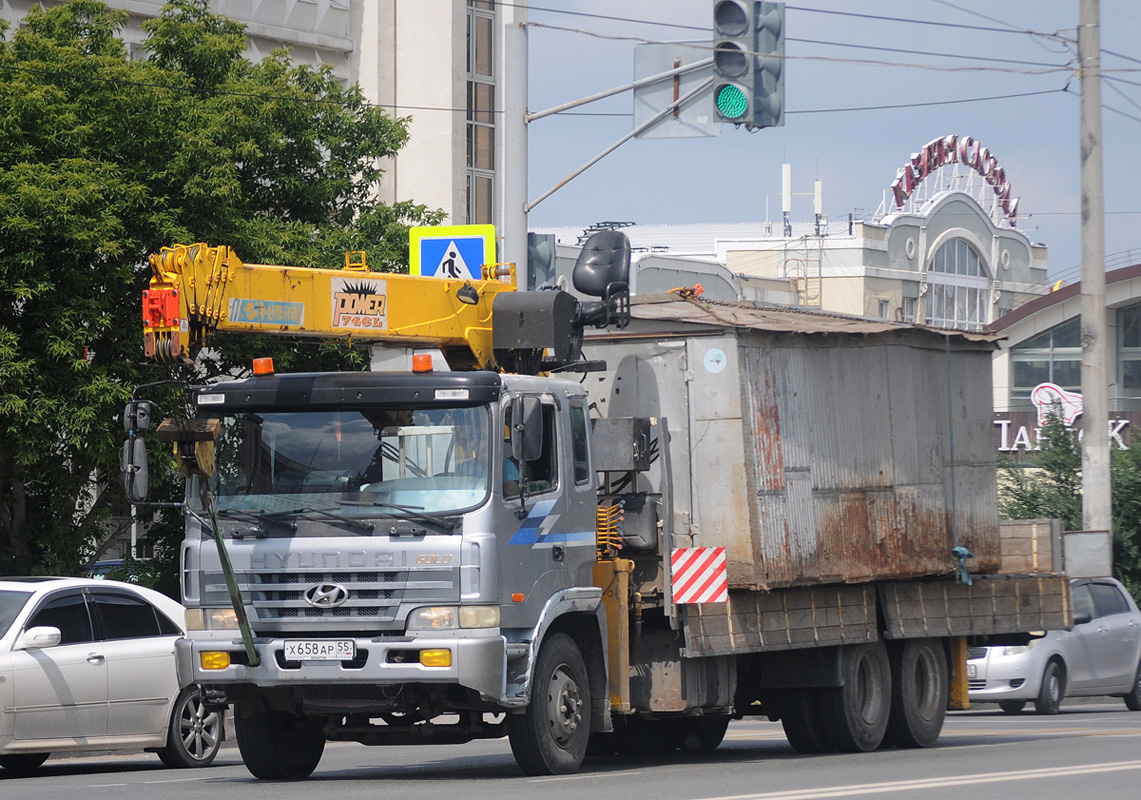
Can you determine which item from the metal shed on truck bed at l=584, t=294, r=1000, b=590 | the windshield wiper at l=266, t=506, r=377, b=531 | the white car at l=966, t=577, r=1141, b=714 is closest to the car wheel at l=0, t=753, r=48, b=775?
the windshield wiper at l=266, t=506, r=377, b=531

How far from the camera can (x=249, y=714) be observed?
11.0 meters

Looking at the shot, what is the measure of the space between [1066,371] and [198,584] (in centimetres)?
3598

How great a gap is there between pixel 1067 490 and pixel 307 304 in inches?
816

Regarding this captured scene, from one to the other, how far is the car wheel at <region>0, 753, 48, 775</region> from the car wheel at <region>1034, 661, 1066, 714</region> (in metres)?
11.9

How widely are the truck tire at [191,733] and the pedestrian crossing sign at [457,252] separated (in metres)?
4.34

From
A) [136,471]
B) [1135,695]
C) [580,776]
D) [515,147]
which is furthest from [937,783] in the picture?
[1135,695]

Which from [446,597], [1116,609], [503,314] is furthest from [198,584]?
[1116,609]

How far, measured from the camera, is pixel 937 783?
10.4 metres

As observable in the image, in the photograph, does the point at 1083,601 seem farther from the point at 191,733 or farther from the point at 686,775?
the point at 191,733

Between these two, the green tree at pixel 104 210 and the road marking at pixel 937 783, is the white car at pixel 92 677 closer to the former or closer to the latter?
the green tree at pixel 104 210

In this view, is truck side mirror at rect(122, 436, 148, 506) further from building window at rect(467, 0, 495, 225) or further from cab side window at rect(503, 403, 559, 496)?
building window at rect(467, 0, 495, 225)

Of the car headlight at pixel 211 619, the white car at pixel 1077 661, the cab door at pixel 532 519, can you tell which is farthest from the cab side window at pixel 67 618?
the white car at pixel 1077 661

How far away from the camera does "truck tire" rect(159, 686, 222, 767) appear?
13523 mm

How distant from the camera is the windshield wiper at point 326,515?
10.3m
